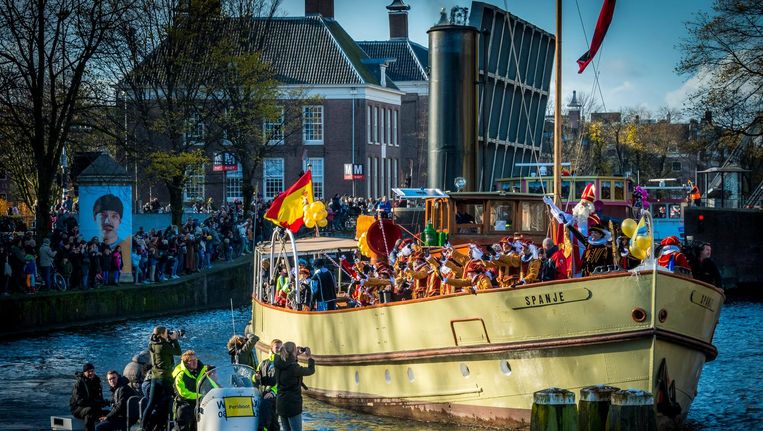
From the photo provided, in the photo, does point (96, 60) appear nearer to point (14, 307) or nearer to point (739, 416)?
→ point (14, 307)

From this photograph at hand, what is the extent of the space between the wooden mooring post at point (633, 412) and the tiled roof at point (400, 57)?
72.5 m

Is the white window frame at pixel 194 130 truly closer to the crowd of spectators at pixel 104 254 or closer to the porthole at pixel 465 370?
the crowd of spectators at pixel 104 254

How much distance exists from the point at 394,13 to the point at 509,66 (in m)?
64.9

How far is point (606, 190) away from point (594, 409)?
20.0 metres

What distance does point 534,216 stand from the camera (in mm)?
24641

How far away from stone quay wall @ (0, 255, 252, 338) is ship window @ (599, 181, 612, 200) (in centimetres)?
1430

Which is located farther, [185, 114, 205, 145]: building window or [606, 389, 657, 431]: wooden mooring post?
[185, 114, 205, 145]: building window

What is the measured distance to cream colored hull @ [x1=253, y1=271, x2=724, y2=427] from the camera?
1886cm

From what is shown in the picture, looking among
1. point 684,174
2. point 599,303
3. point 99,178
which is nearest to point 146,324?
point 99,178

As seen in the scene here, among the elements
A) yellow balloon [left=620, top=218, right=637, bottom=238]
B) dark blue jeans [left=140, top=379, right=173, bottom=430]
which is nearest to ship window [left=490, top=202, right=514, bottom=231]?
yellow balloon [left=620, top=218, right=637, bottom=238]

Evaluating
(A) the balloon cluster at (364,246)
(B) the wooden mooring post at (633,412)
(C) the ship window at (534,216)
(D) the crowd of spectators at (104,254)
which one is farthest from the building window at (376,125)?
(B) the wooden mooring post at (633,412)

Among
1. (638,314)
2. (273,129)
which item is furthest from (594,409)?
(273,129)

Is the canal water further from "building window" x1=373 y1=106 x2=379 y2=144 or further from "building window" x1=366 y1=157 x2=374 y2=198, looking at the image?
"building window" x1=373 y1=106 x2=379 y2=144

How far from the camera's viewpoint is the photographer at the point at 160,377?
60.6 feet
